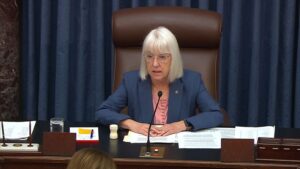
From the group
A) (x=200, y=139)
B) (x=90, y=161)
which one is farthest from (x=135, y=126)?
(x=90, y=161)

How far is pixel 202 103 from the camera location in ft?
9.80

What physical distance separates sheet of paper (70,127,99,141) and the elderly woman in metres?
0.17

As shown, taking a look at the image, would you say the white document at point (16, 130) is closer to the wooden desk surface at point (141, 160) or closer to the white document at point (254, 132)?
the wooden desk surface at point (141, 160)

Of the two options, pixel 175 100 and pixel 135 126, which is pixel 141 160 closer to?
pixel 135 126

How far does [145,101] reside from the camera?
2998 mm

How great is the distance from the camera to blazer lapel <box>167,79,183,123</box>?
297 cm

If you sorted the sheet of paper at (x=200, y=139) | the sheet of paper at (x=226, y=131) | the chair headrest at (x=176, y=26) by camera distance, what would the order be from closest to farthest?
1. the sheet of paper at (x=200, y=139)
2. the sheet of paper at (x=226, y=131)
3. the chair headrest at (x=176, y=26)

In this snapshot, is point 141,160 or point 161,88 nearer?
point 141,160

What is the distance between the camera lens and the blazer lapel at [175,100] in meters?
2.97

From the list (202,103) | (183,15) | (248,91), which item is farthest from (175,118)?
(248,91)

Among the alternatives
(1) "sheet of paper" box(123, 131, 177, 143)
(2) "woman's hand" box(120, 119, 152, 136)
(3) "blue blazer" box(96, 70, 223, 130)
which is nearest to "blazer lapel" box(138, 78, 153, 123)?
(3) "blue blazer" box(96, 70, 223, 130)

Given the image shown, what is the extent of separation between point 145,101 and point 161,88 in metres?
0.12

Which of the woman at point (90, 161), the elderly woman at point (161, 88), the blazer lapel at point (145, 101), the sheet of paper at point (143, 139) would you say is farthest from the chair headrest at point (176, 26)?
the woman at point (90, 161)

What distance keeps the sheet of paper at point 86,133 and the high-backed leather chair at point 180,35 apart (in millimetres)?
673
